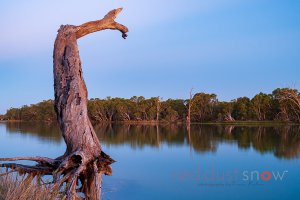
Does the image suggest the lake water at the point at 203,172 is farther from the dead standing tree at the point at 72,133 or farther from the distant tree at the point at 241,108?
the distant tree at the point at 241,108

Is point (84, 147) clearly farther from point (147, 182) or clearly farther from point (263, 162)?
point (263, 162)

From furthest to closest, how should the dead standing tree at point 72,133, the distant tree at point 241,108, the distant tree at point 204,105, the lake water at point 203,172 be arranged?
1. the distant tree at point 204,105
2. the distant tree at point 241,108
3. the lake water at point 203,172
4. the dead standing tree at point 72,133

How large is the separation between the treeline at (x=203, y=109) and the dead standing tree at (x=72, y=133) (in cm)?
4974

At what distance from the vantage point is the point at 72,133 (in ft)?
14.5

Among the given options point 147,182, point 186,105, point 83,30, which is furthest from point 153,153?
point 186,105

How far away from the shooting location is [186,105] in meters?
71.9

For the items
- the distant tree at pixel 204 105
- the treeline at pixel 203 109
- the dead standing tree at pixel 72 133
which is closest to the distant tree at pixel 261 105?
the treeline at pixel 203 109

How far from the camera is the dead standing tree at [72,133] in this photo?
434cm

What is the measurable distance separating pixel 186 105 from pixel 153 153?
51.8 m

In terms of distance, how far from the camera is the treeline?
5896 centimetres

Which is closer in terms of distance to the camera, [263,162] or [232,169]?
[232,169]

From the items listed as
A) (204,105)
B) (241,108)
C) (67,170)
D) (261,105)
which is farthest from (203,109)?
(67,170)

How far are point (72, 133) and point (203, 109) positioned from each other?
66068mm

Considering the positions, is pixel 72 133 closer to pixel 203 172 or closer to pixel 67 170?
pixel 67 170
